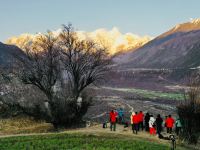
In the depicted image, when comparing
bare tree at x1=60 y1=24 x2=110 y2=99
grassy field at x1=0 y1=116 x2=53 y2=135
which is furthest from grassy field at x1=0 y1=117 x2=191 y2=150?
bare tree at x1=60 y1=24 x2=110 y2=99

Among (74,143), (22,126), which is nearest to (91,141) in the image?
(74,143)

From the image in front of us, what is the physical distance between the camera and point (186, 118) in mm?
48312

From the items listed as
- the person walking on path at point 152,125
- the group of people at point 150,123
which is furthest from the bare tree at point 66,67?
the person walking on path at point 152,125

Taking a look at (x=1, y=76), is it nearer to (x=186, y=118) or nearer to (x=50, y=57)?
(x=50, y=57)

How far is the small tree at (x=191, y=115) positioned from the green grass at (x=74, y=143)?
5276 mm

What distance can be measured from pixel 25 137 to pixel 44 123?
14470 mm

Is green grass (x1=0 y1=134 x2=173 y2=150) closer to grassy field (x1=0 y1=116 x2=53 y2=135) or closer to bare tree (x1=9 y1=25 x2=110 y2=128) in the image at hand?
grassy field (x1=0 y1=116 x2=53 y2=135)

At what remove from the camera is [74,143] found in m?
40.4

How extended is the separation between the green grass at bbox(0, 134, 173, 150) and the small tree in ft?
17.3

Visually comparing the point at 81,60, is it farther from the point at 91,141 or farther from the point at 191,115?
the point at 91,141

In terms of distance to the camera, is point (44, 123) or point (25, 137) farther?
point (44, 123)

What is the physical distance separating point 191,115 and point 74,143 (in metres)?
13.7

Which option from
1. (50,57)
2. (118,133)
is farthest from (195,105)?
(50,57)

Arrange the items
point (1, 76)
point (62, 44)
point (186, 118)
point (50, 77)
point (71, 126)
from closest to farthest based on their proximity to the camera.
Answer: point (186, 118)
point (71, 126)
point (50, 77)
point (62, 44)
point (1, 76)
